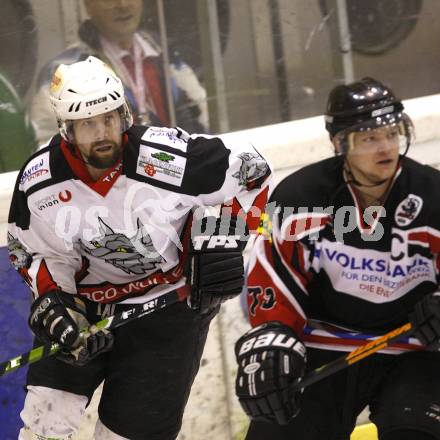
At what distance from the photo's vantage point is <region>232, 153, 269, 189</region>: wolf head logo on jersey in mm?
2734

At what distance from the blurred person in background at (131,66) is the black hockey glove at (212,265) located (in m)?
1.06

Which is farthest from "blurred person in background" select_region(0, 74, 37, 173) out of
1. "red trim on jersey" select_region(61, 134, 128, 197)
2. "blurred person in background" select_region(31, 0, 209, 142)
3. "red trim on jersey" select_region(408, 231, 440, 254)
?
"red trim on jersey" select_region(408, 231, 440, 254)

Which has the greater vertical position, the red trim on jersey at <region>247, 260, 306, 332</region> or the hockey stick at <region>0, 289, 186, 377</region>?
the red trim on jersey at <region>247, 260, 306, 332</region>

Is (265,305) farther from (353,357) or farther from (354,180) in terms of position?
(354,180)

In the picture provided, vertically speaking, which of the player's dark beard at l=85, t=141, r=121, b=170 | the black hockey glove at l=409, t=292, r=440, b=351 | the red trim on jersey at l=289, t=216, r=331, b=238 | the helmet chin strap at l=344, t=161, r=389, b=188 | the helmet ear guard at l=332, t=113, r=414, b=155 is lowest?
the black hockey glove at l=409, t=292, r=440, b=351

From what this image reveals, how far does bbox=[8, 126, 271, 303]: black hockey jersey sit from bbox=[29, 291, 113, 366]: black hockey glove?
0.06 meters

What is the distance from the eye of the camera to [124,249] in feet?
8.77

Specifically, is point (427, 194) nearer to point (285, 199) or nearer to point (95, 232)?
point (285, 199)

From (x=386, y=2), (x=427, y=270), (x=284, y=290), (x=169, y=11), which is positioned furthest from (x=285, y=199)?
A: (x=386, y=2)

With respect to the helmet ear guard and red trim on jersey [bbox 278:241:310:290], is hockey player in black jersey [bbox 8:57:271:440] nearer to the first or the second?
red trim on jersey [bbox 278:241:310:290]

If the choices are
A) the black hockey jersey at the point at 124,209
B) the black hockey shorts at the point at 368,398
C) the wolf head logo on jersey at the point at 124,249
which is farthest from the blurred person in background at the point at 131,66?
the black hockey shorts at the point at 368,398

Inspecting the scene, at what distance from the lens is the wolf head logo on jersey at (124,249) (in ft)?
8.75

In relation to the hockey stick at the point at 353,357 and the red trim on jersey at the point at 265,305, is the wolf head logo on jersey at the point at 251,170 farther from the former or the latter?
the hockey stick at the point at 353,357

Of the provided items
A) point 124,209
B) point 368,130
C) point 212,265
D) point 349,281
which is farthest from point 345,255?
point 124,209
